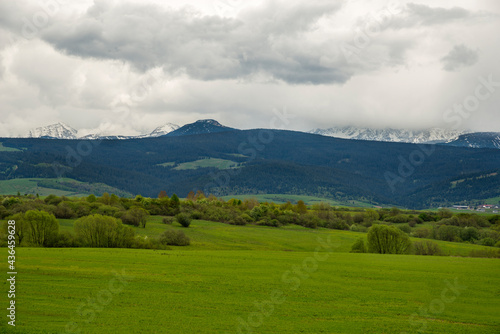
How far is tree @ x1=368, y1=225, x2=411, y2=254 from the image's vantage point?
8275 centimetres

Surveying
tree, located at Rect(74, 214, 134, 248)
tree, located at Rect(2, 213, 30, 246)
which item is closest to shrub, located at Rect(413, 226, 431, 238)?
tree, located at Rect(74, 214, 134, 248)

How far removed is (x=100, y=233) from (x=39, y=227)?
31.0 ft

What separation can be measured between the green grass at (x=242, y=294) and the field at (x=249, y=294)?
9cm

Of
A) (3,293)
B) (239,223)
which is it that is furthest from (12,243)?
(239,223)

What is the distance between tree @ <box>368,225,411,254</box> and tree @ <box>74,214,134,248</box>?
45210 mm

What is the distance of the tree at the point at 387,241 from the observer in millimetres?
82750

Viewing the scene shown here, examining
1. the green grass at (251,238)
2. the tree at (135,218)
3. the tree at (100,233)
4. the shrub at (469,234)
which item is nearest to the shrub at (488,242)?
the green grass at (251,238)

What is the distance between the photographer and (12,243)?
60438mm

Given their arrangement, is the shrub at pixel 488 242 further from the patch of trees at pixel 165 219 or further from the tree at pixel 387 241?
the tree at pixel 387 241

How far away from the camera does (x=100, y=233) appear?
73.9m

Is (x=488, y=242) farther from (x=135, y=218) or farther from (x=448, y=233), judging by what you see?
(x=135, y=218)

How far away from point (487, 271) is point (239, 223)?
81555 mm

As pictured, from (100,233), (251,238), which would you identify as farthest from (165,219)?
Result: (100,233)

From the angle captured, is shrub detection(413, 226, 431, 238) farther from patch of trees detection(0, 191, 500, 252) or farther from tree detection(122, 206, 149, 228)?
tree detection(122, 206, 149, 228)
